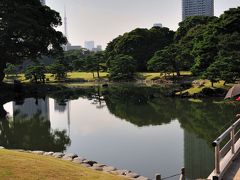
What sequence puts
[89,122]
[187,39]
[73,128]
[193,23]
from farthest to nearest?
[193,23] < [187,39] < [89,122] < [73,128]

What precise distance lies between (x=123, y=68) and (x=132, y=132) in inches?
1869

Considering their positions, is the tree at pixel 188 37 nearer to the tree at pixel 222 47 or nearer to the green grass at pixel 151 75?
the green grass at pixel 151 75

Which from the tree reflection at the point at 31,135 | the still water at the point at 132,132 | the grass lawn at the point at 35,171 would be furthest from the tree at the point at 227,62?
the grass lawn at the point at 35,171

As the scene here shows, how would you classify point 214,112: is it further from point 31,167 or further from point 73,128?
point 31,167

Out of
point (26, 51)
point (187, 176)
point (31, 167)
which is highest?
point (26, 51)

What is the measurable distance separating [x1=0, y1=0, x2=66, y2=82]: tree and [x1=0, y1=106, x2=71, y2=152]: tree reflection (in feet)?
67.4

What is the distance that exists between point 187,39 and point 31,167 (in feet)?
210

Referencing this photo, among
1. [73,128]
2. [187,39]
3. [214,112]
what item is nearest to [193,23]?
[187,39]

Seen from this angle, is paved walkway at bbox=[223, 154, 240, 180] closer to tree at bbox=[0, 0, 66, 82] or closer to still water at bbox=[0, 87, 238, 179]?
still water at bbox=[0, 87, 238, 179]

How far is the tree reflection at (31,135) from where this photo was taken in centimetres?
1805

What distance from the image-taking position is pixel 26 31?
4556cm

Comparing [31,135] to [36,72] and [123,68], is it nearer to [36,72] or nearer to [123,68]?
[36,72]

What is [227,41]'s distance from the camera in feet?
138

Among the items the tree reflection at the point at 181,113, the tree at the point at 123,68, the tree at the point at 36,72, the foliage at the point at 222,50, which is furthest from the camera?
the tree at the point at 123,68
